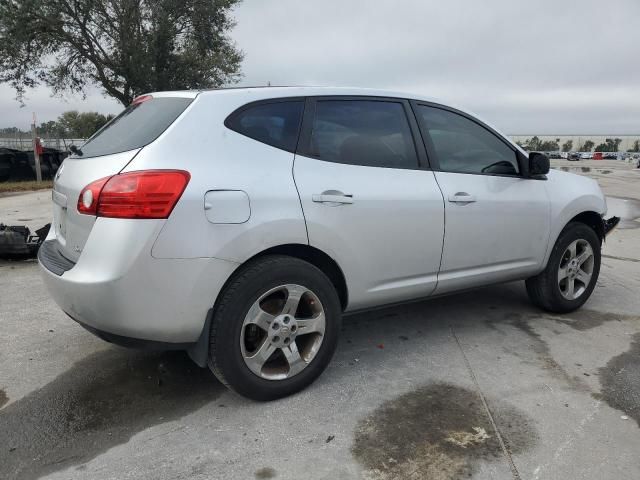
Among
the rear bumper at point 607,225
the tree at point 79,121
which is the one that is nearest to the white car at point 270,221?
the rear bumper at point 607,225

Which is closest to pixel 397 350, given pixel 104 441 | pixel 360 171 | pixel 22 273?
pixel 360 171

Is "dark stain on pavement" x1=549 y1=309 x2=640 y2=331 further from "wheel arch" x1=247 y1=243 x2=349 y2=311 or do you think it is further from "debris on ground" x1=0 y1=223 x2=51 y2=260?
"debris on ground" x1=0 y1=223 x2=51 y2=260

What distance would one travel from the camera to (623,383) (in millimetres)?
3264

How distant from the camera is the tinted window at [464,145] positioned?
366 cm

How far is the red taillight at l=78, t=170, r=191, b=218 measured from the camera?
2521 millimetres

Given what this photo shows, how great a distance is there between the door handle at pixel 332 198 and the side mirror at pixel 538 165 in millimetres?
1713

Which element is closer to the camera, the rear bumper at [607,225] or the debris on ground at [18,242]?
the rear bumper at [607,225]

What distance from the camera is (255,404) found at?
299 centimetres

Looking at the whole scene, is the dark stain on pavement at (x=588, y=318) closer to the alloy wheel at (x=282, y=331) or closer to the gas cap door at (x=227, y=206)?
the alloy wheel at (x=282, y=331)

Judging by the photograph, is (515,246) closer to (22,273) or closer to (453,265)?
(453,265)

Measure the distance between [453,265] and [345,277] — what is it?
900 mm

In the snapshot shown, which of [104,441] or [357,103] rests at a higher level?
[357,103]

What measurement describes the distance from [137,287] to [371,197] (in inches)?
54.8

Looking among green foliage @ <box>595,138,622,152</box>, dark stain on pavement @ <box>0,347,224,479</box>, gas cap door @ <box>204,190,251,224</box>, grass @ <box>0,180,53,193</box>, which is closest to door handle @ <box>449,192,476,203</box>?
gas cap door @ <box>204,190,251,224</box>
